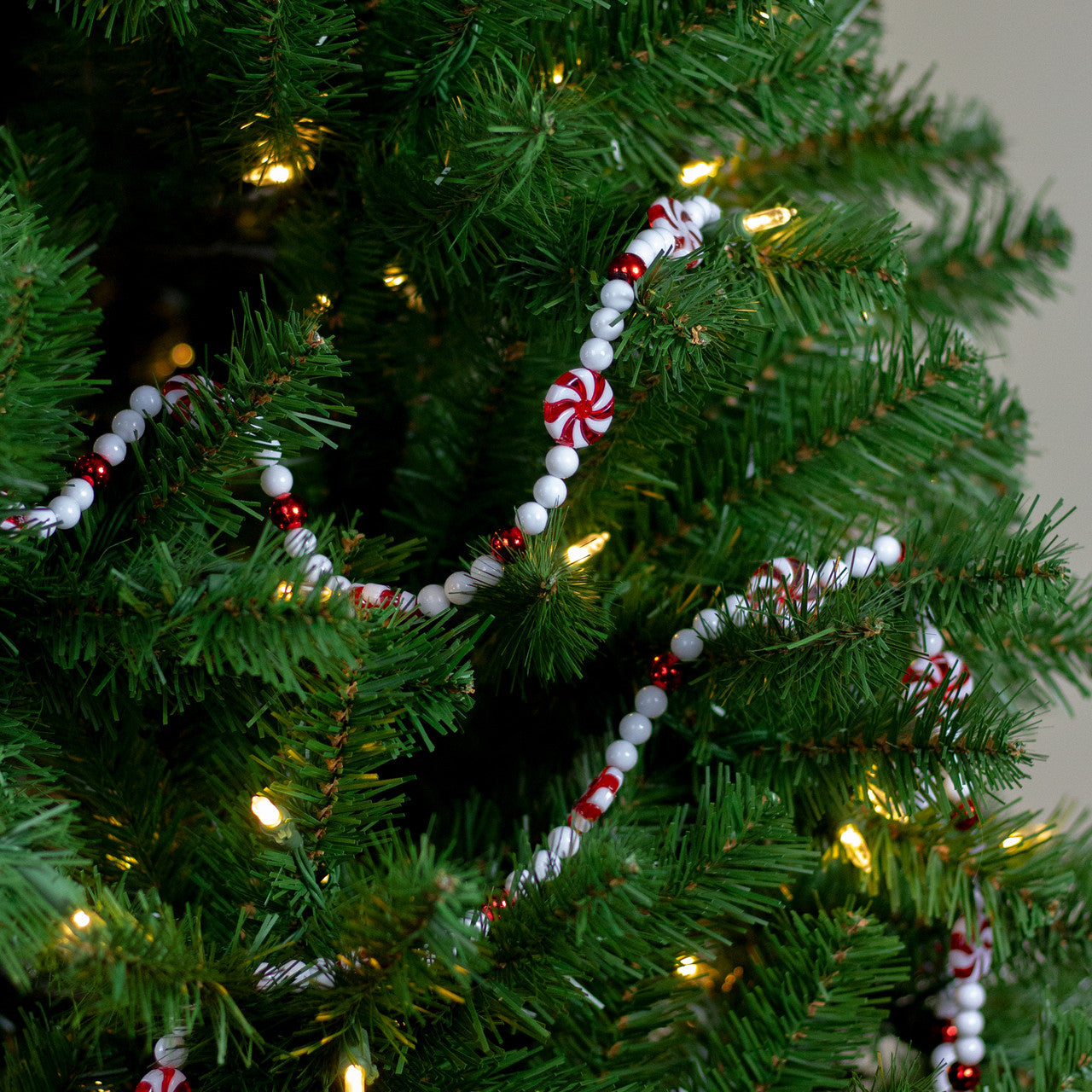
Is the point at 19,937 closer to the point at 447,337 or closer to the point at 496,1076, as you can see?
the point at 496,1076

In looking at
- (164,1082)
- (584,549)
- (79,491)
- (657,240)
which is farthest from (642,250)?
(164,1082)

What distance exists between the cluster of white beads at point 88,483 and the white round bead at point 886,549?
11.3 inches

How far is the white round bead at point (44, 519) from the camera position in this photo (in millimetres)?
307

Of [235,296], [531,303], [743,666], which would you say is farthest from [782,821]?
[235,296]

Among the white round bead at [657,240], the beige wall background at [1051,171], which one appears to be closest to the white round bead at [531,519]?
the white round bead at [657,240]

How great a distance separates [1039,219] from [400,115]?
40 centimetres

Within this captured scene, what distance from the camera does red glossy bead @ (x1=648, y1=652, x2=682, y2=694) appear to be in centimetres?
39

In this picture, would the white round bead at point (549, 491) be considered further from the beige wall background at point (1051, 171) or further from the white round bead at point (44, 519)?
the beige wall background at point (1051, 171)

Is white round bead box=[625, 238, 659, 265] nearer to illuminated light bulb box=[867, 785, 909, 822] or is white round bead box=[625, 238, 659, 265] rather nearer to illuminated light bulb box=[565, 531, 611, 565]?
illuminated light bulb box=[565, 531, 611, 565]

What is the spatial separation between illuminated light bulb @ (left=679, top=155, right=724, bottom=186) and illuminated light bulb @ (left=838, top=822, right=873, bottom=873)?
0.94ft

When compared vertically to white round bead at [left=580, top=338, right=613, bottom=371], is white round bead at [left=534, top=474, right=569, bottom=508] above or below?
below

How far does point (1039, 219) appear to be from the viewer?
1.88 ft

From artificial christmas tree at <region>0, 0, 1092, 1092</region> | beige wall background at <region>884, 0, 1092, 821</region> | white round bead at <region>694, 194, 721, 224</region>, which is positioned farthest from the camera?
beige wall background at <region>884, 0, 1092, 821</region>

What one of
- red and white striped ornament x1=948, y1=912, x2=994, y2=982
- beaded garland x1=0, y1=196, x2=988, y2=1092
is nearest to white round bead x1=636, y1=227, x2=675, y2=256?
beaded garland x1=0, y1=196, x2=988, y2=1092
